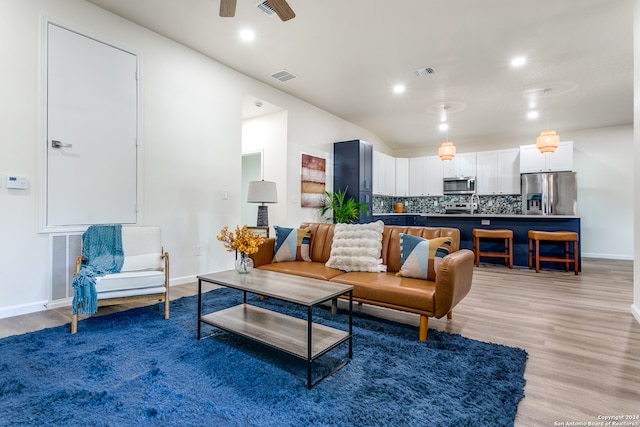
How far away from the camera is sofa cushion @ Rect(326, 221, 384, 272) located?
2.98 m

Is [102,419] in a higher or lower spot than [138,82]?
lower

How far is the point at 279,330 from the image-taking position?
211 centimetres

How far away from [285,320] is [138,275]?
1.39 metres

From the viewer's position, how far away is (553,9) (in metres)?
3.14

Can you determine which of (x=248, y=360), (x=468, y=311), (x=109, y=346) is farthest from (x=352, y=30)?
(x=109, y=346)

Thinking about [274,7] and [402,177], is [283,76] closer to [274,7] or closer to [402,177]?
[274,7]

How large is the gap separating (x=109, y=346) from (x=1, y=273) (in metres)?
1.45

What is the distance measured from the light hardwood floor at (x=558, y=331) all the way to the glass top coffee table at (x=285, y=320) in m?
0.99

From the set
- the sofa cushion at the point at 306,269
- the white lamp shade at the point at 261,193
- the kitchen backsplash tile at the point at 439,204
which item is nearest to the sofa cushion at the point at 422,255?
the sofa cushion at the point at 306,269

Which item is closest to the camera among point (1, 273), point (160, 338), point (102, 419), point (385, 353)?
point (102, 419)

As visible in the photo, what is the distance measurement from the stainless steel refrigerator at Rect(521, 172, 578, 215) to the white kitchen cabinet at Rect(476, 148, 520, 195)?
0.26m

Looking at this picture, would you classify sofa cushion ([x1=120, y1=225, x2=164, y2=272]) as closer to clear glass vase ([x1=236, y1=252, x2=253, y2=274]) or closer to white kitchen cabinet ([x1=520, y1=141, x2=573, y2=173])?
clear glass vase ([x1=236, y1=252, x2=253, y2=274])

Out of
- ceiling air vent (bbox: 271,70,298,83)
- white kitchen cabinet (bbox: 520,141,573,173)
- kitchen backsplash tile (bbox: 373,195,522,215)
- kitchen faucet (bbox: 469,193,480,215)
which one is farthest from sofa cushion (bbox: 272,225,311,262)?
white kitchen cabinet (bbox: 520,141,573,173)

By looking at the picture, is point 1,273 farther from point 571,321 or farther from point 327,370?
point 571,321
